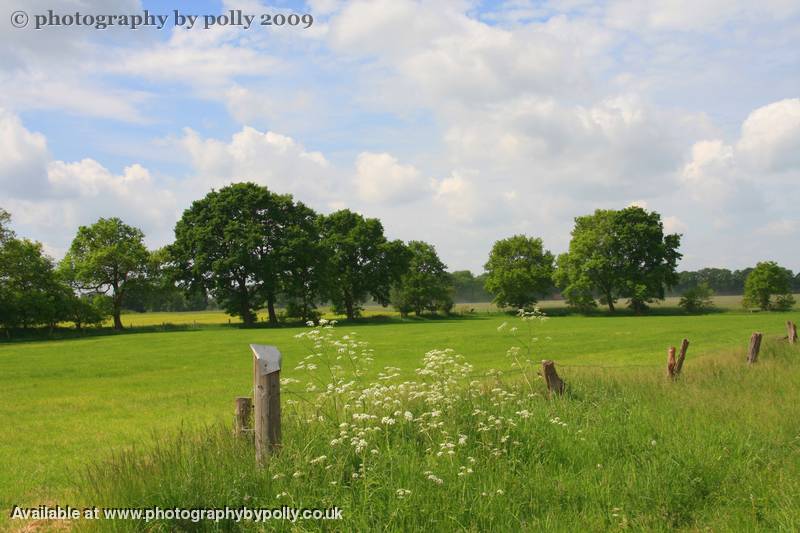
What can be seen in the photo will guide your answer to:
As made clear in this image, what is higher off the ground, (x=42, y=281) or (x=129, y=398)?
(x=42, y=281)

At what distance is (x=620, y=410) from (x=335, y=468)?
5945mm

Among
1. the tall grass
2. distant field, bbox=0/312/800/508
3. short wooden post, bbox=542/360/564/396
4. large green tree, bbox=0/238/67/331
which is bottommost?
distant field, bbox=0/312/800/508

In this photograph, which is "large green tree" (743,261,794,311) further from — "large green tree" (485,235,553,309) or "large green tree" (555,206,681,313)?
"large green tree" (485,235,553,309)

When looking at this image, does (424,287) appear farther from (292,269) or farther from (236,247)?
(236,247)

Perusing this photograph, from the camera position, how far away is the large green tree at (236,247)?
7325cm

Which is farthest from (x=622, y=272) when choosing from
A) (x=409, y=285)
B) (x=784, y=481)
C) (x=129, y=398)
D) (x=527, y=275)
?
(x=784, y=481)

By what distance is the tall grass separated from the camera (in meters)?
6.63

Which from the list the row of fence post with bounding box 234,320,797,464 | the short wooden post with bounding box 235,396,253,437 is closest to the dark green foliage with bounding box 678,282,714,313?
the short wooden post with bounding box 235,396,253,437

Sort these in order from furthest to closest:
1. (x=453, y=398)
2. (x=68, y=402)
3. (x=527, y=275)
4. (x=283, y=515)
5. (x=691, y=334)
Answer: (x=527, y=275)
(x=691, y=334)
(x=68, y=402)
(x=453, y=398)
(x=283, y=515)

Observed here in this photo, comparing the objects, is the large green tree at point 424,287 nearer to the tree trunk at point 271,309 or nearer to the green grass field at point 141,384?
the tree trunk at point 271,309

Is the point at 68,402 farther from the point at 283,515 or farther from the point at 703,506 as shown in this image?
the point at 703,506

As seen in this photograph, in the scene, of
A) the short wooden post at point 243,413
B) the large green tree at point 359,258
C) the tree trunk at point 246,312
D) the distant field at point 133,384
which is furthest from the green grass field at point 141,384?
the large green tree at point 359,258

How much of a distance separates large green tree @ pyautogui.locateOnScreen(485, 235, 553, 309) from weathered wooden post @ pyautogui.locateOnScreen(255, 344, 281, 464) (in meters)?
104

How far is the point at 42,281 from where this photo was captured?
228 ft
